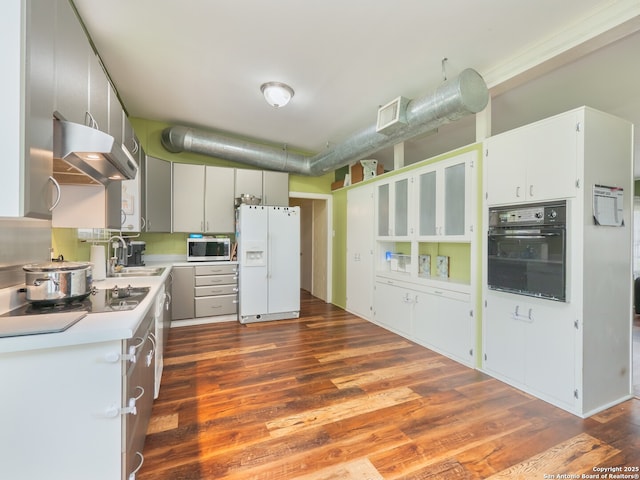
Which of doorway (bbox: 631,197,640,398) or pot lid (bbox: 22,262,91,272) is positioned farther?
doorway (bbox: 631,197,640,398)

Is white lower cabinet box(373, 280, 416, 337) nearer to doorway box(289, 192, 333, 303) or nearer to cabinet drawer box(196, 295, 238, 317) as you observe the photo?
doorway box(289, 192, 333, 303)

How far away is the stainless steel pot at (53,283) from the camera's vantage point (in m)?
1.43

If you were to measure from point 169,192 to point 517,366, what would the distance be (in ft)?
15.0

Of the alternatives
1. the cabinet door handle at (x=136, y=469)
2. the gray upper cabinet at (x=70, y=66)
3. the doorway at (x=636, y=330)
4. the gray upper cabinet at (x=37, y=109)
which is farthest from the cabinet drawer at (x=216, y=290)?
the doorway at (x=636, y=330)

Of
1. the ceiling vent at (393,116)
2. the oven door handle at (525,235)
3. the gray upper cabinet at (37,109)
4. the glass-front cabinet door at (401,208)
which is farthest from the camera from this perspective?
the glass-front cabinet door at (401,208)

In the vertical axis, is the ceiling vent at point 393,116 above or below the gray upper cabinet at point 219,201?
above

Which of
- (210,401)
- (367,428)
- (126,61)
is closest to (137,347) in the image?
(210,401)

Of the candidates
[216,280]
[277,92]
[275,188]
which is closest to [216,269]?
[216,280]

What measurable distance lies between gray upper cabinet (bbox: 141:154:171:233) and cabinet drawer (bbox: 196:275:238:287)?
2.87 feet

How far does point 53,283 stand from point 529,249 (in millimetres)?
3157

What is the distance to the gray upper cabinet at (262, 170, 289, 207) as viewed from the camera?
4.83m

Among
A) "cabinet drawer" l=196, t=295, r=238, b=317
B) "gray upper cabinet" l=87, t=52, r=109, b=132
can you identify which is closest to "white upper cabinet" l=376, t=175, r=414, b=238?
"cabinet drawer" l=196, t=295, r=238, b=317

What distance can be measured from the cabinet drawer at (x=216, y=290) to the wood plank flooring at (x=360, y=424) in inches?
44.0

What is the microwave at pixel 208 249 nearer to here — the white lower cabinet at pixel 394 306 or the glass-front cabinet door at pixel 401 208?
the white lower cabinet at pixel 394 306
